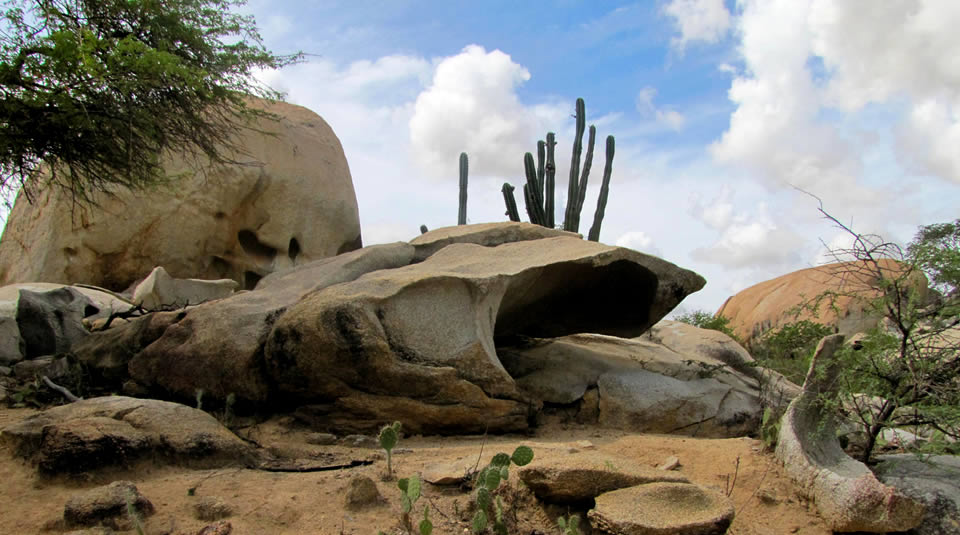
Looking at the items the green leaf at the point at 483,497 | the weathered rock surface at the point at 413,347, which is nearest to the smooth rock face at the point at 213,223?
the weathered rock surface at the point at 413,347

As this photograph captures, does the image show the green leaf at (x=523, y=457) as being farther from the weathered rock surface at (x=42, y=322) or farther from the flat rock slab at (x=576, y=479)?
the weathered rock surface at (x=42, y=322)

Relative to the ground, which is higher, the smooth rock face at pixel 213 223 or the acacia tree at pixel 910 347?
the smooth rock face at pixel 213 223

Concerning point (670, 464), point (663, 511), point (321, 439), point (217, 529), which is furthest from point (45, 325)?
point (663, 511)

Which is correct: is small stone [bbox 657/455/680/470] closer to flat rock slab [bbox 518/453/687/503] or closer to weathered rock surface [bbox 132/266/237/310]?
flat rock slab [bbox 518/453/687/503]

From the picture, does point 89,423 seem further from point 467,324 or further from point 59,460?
point 467,324

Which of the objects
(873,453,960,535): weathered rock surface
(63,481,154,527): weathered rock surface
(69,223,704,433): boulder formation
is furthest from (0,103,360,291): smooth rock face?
→ (873,453,960,535): weathered rock surface

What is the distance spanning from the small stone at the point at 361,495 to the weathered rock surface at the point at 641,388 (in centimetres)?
270

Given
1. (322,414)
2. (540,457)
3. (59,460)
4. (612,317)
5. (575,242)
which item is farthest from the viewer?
(612,317)

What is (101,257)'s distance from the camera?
476 inches

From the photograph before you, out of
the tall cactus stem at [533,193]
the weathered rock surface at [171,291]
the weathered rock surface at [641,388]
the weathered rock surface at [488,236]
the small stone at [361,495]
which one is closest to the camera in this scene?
the small stone at [361,495]

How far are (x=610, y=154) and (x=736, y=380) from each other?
24.9 ft

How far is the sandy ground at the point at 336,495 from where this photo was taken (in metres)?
3.06

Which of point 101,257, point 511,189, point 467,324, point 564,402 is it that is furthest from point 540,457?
point 101,257

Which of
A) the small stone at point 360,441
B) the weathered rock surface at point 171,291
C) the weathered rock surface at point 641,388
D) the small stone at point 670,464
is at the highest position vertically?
the weathered rock surface at point 171,291
